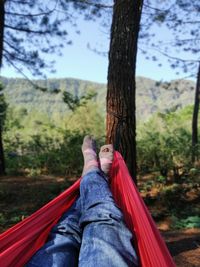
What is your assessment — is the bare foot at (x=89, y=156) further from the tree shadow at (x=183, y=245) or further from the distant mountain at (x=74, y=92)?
the distant mountain at (x=74, y=92)

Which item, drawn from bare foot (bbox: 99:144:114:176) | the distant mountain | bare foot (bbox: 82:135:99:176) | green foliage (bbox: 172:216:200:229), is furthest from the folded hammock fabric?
the distant mountain

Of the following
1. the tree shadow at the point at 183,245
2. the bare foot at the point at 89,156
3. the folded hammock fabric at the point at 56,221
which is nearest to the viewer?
the folded hammock fabric at the point at 56,221

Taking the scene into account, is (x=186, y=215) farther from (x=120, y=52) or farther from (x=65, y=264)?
(x=65, y=264)

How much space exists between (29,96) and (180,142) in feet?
556

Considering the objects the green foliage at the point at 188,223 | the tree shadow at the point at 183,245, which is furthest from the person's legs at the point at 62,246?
the green foliage at the point at 188,223

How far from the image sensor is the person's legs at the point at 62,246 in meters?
1.41

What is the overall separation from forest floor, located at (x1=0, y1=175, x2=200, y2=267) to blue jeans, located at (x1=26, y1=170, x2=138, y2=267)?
77 centimetres

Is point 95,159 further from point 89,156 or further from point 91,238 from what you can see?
point 91,238

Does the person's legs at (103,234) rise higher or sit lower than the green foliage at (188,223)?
higher

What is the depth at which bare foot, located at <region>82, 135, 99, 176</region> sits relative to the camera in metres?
2.03

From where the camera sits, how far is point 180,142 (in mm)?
6105

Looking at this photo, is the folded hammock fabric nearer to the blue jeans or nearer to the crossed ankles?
the blue jeans

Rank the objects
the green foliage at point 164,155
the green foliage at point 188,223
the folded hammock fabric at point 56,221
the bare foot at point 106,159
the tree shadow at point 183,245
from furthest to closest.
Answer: the green foliage at point 164,155 < the green foliage at point 188,223 < the tree shadow at point 183,245 < the bare foot at point 106,159 < the folded hammock fabric at point 56,221

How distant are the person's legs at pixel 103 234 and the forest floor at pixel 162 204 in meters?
0.77
